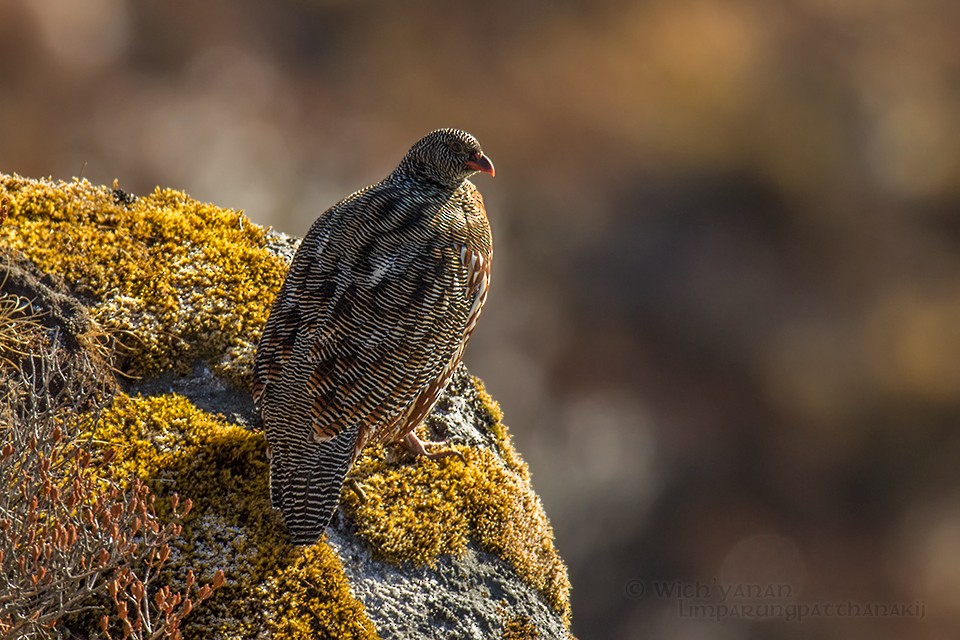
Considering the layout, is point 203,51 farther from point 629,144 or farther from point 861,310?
point 861,310

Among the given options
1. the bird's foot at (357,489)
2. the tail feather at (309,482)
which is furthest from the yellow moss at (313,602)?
the bird's foot at (357,489)

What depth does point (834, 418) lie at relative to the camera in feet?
78.6

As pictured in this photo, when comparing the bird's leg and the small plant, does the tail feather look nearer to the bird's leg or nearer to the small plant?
the small plant

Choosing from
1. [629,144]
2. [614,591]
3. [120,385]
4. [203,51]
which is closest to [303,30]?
[203,51]

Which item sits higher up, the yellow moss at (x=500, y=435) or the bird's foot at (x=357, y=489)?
the yellow moss at (x=500, y=435)

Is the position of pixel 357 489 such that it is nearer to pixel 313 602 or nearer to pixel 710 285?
pixel 313 602

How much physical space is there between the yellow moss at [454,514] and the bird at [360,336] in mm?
233

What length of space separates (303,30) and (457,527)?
1091 inches

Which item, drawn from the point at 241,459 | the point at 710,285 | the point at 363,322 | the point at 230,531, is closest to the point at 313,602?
the point at 230,531

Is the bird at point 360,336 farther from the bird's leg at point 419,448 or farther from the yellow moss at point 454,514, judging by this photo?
the yellow moss at point 454,514

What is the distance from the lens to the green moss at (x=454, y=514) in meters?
7.40

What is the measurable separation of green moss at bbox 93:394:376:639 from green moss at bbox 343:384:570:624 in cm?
51

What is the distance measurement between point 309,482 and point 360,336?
1.06 meters

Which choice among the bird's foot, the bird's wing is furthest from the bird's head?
the bird's foot
